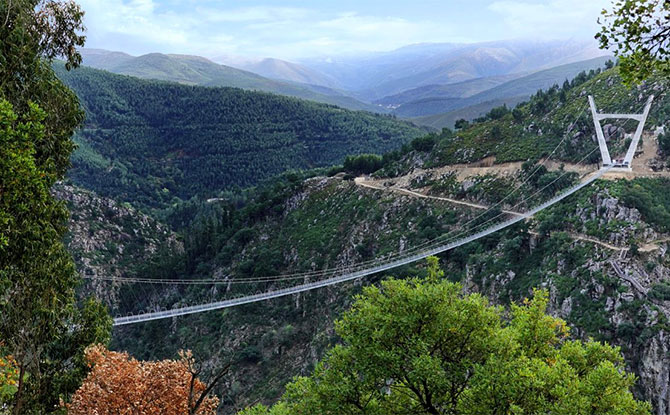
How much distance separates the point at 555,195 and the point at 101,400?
1189 inches

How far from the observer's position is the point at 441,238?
36.8m

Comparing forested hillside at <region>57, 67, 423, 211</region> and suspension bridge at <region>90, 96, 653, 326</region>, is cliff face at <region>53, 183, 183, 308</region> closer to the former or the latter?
suspension bridge at <region>90, 96, 653, 326</region>

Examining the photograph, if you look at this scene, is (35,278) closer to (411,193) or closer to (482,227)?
(482,227)

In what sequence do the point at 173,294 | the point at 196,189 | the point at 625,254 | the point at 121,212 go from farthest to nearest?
the point at 196,189 → the point at 121,212 → the point at 173,294 → the point at 625,254

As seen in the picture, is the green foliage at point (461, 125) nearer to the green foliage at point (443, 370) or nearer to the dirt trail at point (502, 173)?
the dirt trail at point (502, 173)

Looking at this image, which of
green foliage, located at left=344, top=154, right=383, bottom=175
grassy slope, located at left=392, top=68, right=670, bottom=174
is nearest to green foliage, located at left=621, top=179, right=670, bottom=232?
grassy slope, located at left=392, top=68, right=670, bottom=174

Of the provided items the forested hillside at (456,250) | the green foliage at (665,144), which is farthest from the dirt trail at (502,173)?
the green foliage at (665,144)

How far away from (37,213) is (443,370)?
840 cm

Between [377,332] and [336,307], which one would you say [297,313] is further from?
[377,332]

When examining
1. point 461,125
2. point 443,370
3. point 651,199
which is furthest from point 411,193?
point 443,370

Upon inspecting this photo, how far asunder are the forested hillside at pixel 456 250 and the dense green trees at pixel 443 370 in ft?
49.0

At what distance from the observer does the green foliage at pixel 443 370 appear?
8211 millimetres

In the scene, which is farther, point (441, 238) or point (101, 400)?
point (441, 238)

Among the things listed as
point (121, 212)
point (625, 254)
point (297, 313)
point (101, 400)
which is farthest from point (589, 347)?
point (121, 212)
